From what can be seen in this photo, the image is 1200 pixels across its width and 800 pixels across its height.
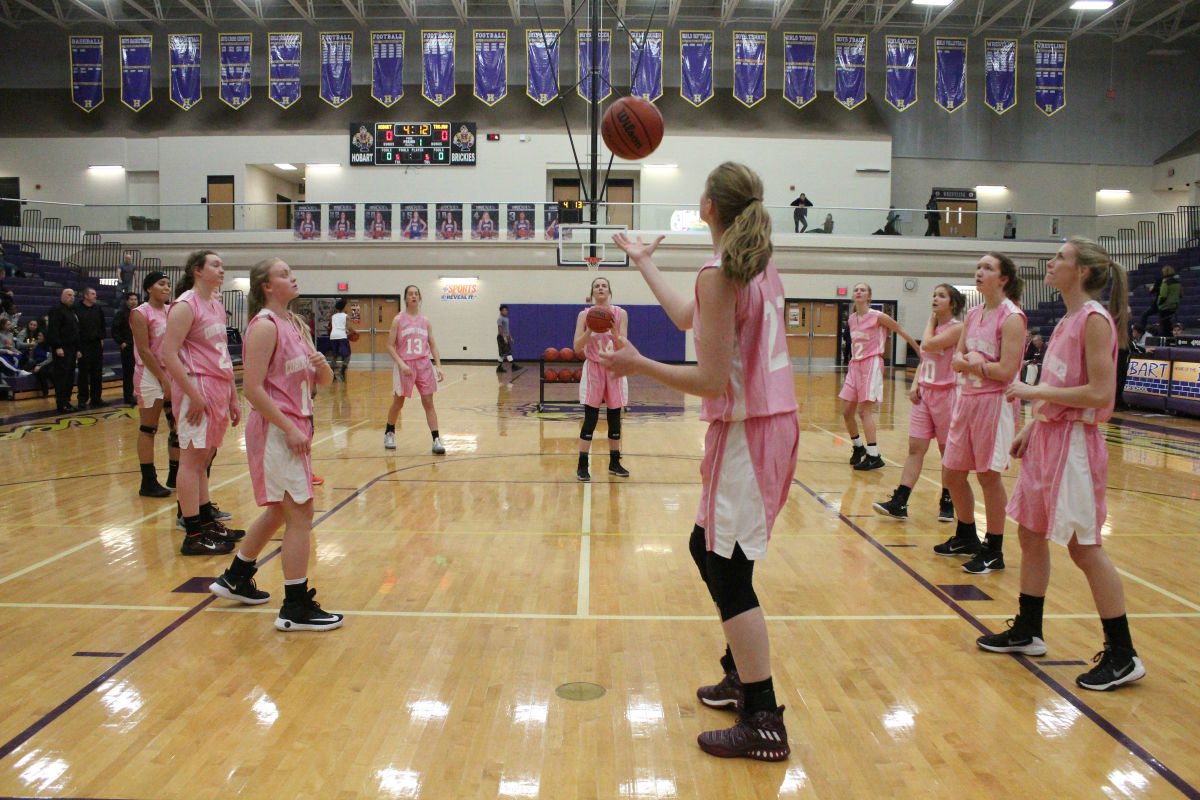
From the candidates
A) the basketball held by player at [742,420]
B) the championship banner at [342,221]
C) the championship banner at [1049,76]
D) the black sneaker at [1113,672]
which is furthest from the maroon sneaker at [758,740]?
the championship banner at [1049,76]

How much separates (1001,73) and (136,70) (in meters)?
23.8

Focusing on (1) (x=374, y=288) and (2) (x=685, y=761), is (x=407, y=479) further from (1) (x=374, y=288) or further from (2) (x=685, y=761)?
(1) (x=374, y=288)

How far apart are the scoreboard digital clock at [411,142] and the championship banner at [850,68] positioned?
10701mm

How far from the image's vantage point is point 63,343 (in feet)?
37.8

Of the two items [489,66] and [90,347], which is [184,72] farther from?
[90,347]

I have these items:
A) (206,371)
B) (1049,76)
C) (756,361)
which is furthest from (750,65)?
(756,361)

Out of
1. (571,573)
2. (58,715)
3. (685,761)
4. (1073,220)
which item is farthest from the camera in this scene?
(1073,220)

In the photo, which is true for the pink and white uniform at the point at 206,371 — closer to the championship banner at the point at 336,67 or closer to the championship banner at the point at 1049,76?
the championship banner at the point at 336,67

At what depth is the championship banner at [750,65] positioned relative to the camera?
2269cm

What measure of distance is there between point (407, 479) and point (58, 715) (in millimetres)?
4420

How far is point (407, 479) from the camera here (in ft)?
23.7

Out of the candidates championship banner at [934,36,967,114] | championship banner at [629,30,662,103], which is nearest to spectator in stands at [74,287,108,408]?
championship banner at [629,30,662,103]

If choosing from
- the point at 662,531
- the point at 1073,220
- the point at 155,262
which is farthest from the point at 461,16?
the point at 662,531

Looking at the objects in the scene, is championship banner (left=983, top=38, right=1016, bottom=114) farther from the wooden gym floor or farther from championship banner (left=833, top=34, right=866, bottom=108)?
the wooden gym floor
